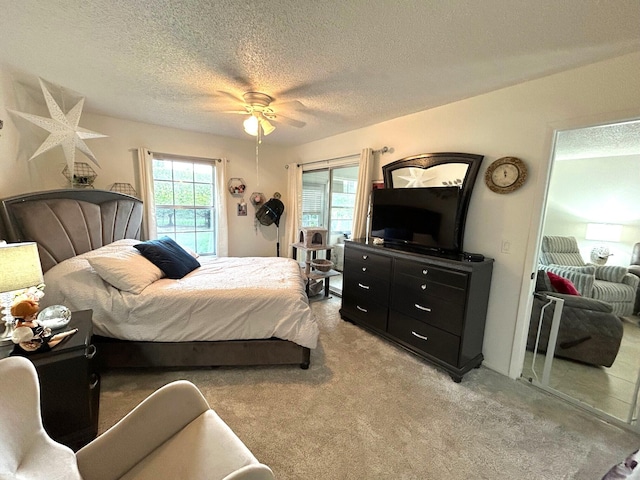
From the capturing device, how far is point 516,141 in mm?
2258

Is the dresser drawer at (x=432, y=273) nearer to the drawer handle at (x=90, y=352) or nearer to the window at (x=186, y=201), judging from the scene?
the drawer handle at (x=90, y=352)

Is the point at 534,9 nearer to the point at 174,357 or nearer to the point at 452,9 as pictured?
the point at 452,9

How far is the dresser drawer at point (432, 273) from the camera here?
7.20 ft

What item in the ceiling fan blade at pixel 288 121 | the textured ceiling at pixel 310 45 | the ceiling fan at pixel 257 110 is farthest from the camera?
the ceiling fan blade at pixel 288 121

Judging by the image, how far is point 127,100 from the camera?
9.40 feet

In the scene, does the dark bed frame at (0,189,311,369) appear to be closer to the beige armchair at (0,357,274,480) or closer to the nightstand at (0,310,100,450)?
the nightstand at (0,310,100,450)

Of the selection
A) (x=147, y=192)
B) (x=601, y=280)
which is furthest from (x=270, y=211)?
(x=601, y=280)

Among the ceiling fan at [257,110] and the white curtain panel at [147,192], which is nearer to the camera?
the ceiling fan at [257,110]

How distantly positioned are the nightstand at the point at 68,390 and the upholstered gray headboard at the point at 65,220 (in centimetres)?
116

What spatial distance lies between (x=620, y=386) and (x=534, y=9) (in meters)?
2.97

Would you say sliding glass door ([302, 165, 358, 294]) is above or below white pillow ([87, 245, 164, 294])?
above

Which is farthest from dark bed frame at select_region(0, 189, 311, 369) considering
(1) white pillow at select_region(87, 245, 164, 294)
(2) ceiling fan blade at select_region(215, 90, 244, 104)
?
(2) ceiling fan blade at select_region(215, 90, 244, 104)

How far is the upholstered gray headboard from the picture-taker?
6.97 ft

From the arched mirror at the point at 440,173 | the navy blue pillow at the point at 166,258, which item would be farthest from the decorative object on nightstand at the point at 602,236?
the navy blue pillow at the point at 166,258
